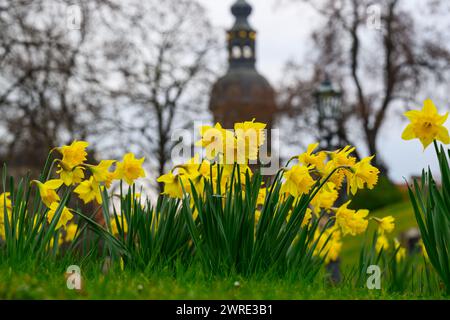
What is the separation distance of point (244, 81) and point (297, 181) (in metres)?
67.6

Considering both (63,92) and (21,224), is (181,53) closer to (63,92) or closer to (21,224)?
(63,92)

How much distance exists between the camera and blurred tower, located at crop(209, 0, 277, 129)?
97.4 ft

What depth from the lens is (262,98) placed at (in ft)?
108

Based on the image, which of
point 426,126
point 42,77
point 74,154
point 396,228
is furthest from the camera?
point 396,228

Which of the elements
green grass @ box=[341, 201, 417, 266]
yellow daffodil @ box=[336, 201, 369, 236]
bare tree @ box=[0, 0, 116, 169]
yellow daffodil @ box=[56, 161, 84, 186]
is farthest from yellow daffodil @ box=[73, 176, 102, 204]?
green grass @ box=[341, 201, 417, 266]

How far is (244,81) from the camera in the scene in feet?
234

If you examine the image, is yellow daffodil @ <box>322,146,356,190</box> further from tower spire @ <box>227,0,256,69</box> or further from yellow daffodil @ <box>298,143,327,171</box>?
tower spire @ <box>227,0,256,69</box>

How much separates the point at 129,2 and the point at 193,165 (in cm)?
1506

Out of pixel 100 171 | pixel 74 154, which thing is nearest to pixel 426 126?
pixel 100 171

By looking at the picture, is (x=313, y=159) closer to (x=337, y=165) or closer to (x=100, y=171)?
(x=337, y=165)

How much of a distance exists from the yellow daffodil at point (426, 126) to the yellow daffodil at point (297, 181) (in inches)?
23.1

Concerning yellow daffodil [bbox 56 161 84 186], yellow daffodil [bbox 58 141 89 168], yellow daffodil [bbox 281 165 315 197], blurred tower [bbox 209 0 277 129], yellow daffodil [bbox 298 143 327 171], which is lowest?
yellow daffodil [bbox 281 165 315 197]

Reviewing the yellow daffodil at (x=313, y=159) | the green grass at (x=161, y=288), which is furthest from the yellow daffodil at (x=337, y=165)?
the green grass at (x=161, y=288)

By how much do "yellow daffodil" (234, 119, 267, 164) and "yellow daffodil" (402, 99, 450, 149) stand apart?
2.38 feet
